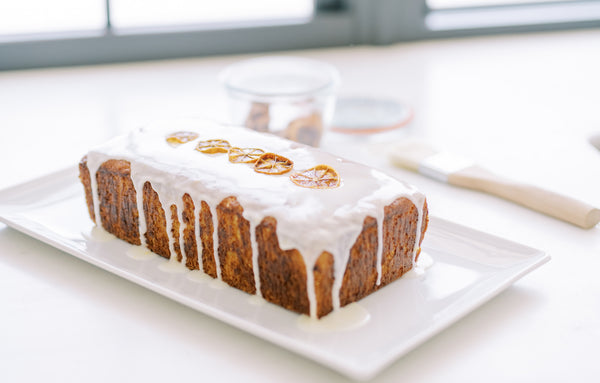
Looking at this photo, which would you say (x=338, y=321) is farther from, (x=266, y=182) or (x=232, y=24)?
(x=232, y=24)

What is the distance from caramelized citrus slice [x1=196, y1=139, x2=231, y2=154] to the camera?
4.03ft

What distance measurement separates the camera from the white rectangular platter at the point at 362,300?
3.19 feet

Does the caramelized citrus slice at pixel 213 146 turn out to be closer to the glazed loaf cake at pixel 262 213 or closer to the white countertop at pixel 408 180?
the glazed loaf cake at pixel 262 213

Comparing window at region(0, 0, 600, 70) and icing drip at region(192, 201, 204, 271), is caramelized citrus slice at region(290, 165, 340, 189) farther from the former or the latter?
window at region(0, 0, 600, 70)

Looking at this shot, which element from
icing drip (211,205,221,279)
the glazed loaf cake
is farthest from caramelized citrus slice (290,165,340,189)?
icing drip (211,205,221,279)

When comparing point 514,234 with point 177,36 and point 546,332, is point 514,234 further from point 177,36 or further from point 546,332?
point 177,36

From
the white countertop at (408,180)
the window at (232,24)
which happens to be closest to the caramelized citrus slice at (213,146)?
the white countertop at (408,180)

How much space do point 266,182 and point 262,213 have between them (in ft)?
0.23

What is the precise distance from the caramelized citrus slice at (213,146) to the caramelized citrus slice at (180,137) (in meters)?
0.03

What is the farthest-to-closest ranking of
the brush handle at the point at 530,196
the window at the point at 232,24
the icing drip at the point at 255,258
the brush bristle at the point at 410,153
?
the window at the point at 232,24 → the brush bristle at the point at 410,153 → the brush handle at the point at 530,196 → the icing drip at the point at 255,258

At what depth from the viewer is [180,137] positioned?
1.29 metres

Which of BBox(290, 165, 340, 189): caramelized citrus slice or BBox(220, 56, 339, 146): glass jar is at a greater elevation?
BBox(290, 165, 340, 189): caramelized citrus slice

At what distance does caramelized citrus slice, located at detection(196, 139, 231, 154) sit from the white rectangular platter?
18 centimetres

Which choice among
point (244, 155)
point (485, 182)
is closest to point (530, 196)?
point (485, 182)
